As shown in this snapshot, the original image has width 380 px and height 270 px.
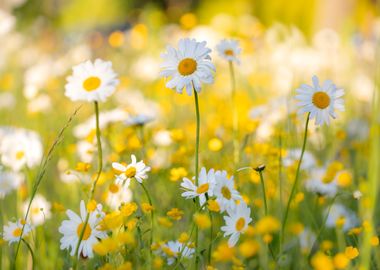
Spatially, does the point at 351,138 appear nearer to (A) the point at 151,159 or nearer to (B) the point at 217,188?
(A) the point at 151,159

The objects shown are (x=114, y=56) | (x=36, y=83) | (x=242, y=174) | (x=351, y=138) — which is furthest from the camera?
(x=114, y=56)

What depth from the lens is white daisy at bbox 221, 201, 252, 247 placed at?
1121 millimetres

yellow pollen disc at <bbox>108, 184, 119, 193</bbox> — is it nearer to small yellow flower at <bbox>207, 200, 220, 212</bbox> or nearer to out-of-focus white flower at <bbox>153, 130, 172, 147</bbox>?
small yellow flower at <bbox>207, 200, 220, 212</bbox>

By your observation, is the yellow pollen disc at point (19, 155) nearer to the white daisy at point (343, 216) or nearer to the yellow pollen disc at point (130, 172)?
the yellow pollen disc at point (130, 172)

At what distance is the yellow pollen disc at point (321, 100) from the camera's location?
1209 mm

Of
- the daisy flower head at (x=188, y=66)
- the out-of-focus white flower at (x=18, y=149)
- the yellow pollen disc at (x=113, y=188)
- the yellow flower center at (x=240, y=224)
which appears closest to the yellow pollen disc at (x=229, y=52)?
the daisy flower head at (x=188, y=66)

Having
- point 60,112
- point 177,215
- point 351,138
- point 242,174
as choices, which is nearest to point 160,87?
point 60,112

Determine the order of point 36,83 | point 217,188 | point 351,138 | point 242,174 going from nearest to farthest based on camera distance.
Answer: point 217,188 → point 242,174 → point 351,138 → point 36,83

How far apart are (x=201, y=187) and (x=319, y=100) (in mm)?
325

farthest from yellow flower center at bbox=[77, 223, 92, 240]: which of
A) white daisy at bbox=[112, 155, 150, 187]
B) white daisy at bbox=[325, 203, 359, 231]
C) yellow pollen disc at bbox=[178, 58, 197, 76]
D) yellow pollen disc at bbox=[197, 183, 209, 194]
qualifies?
white daisy at bbox=[325, 203, 359, 231]

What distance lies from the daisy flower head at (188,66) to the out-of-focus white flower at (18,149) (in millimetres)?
757

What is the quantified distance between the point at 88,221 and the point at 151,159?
84cm

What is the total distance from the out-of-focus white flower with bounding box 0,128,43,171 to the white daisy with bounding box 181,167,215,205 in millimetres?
778

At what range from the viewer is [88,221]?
1154 millimetres
